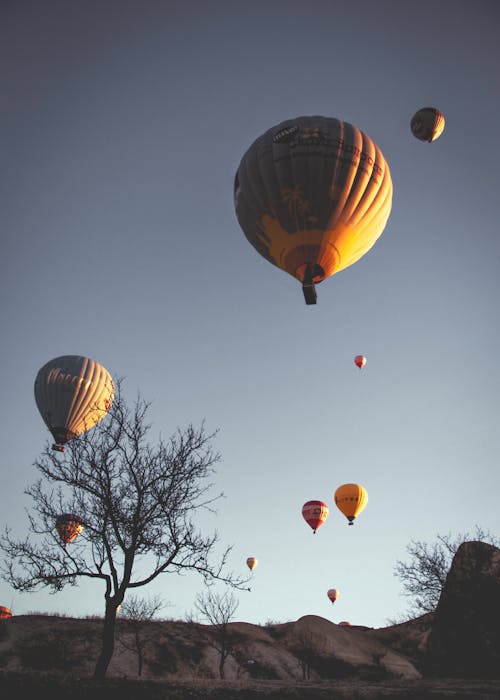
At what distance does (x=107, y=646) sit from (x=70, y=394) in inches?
681

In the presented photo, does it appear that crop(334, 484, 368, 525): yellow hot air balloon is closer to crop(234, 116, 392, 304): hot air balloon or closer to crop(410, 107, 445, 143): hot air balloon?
crop(234, 116, 392, 304): hot air balloon

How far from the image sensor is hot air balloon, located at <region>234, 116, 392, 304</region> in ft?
57.0

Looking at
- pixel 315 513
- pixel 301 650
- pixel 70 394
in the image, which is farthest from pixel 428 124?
pixel 301 650

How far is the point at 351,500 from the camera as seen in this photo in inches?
1529

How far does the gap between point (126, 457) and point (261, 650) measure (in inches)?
1233

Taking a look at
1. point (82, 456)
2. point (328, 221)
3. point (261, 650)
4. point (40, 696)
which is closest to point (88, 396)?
point (82, 456)

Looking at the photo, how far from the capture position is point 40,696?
888 centimetres

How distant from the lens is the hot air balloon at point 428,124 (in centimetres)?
2659

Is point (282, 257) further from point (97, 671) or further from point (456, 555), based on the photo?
point (456, 555)

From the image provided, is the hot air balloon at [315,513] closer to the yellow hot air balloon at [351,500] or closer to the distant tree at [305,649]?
the yellow hot air balloon at [351,500]

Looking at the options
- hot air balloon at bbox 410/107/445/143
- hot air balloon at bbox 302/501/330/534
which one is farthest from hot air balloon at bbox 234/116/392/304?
hot air balloon at bbox 302/501/330/534

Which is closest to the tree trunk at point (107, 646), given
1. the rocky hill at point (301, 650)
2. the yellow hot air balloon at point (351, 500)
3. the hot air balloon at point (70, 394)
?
the rocky hill at point (301, 650)

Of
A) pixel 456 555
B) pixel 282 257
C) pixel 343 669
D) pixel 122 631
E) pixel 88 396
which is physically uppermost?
pixel 282 257

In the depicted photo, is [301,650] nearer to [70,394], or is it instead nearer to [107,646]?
[70,394]
